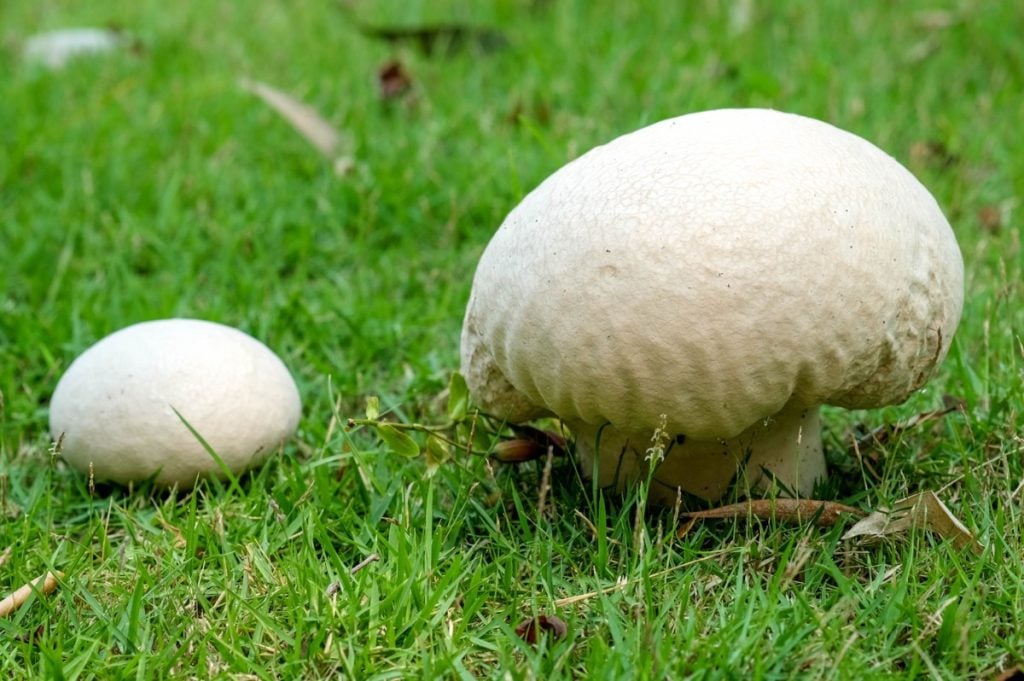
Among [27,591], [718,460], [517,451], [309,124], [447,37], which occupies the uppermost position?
[447,37]

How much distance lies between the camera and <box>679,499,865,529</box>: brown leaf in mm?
2238

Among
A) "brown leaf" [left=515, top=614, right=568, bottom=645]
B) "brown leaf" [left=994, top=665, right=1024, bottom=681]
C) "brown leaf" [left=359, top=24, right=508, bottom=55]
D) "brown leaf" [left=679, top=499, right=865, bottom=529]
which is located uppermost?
"brown leaf" [left=359, top=24, right=508, bottom=55]

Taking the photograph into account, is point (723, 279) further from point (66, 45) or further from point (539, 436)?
point (66, 45)

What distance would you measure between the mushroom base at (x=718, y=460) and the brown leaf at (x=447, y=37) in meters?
2.90

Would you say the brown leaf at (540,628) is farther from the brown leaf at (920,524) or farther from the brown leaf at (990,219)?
the brown leaf at (990,219)

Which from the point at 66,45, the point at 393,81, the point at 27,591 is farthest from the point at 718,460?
the point at 66,45

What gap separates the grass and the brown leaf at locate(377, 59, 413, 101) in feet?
0.15

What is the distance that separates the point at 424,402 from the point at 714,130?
1.18 meters

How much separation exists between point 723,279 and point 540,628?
67cm

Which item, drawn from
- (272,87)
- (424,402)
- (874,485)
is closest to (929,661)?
(874,485)

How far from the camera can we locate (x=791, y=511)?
2.25m

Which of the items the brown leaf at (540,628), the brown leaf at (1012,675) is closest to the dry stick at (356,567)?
the brown leaf at (540,628)

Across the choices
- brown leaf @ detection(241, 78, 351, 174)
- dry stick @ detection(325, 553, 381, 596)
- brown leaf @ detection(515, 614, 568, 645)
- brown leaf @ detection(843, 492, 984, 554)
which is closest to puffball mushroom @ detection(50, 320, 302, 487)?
dry stick @ detection(325, 553, 381, 596)

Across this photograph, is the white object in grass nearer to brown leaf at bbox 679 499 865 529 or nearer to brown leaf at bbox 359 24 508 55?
brown leaf at bbox 359 24 508 55
